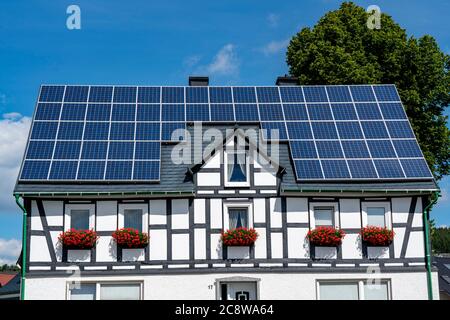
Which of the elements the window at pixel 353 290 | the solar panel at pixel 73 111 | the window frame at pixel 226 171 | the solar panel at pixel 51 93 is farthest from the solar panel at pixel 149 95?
the window at pixel 353 290

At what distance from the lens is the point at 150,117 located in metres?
27.9

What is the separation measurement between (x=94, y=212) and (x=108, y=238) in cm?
110

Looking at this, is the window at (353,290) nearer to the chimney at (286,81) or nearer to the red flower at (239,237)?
the red flower at (239,237)

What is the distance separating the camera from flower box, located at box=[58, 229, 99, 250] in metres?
23.8

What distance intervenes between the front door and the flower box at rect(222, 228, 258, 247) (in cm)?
146

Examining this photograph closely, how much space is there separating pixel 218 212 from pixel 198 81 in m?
8.46

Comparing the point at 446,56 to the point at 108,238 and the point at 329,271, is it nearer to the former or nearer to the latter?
the point at 329,271

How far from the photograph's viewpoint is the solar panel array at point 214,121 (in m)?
25.6

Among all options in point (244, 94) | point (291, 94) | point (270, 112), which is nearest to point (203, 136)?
point (270, 112)

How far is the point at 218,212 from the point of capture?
24.9m

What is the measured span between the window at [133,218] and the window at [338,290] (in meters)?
7.04

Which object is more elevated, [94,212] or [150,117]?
[150,117]
